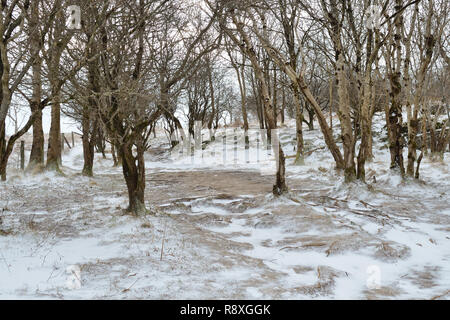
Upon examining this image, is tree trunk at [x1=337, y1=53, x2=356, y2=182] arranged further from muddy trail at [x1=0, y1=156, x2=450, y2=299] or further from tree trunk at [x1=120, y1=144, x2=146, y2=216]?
tree trunk at [x1=120, y1=144, x2=146, y2=216]

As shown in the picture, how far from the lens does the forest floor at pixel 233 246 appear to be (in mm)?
3420

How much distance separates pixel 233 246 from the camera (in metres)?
5.05

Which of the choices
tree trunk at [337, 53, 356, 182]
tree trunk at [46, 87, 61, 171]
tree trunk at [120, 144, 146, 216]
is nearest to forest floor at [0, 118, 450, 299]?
tree trunk at [120, 144, 146, 216]

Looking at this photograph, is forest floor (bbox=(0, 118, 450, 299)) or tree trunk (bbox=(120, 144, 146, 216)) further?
tree trunk (bbox=(120, 144, 146, 216))

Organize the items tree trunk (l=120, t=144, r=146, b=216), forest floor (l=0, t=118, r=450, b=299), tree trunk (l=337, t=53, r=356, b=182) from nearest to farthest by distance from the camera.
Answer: forest floor (l=0, t=118, r=450, b=299) < tree trunk (l=120, t=144, r=146, b=216) < tree trunk (l=337, t=53, r=356, b=182)

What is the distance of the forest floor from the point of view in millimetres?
3420

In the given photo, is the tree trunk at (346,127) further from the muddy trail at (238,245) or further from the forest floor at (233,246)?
the muddy trail at (238,245)

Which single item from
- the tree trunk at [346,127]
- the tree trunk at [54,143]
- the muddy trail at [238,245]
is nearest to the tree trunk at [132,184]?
the muddy trail at [238,245]

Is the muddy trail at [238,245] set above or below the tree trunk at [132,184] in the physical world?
below

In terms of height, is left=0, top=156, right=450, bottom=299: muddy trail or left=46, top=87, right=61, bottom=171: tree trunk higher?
left=46, top=87, right=61, bottom=171: tree trunk

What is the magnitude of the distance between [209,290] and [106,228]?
2.77 metres

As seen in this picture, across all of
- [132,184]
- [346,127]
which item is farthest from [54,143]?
[346,127]
